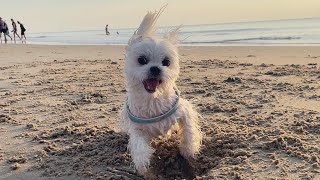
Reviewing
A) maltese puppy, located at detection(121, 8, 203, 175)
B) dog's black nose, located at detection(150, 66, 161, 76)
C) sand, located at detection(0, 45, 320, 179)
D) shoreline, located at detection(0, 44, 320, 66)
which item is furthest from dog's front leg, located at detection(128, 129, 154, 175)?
shoreline, located at detection(0, 44, 320, 66)

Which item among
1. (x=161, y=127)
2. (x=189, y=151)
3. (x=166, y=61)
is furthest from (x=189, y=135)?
(x=166, y=61)

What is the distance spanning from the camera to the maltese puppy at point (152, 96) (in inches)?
140

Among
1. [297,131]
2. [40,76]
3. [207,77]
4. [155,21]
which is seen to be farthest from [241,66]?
[155,21]

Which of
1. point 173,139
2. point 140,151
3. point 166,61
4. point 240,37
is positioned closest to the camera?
point 140,151

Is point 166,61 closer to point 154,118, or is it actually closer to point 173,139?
point 154,118

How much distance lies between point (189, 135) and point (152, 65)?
29.8 inches

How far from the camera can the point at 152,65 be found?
11.6ft

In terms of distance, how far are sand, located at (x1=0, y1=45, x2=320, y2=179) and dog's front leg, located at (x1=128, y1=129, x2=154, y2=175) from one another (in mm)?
178

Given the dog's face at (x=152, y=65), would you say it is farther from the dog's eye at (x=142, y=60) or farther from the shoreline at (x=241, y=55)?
the shoreline at (x=241, y=55)

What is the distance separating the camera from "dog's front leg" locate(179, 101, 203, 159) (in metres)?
3.82

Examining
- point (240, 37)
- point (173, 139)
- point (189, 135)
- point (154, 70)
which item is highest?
point (154, 70)

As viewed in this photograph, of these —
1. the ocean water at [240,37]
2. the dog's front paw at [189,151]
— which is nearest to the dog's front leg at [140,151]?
the dog's front paw at [189,151]

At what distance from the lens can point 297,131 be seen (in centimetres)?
443

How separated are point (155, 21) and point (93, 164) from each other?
4.64 feet
